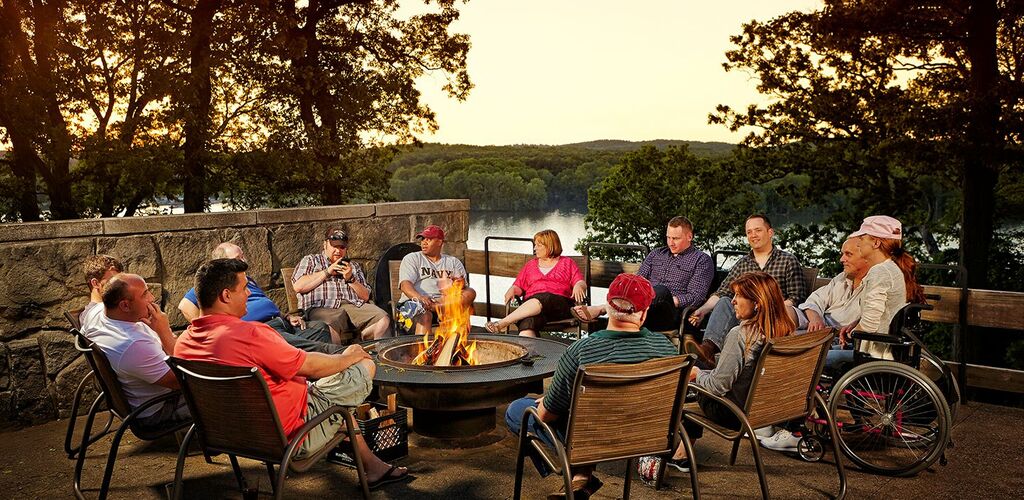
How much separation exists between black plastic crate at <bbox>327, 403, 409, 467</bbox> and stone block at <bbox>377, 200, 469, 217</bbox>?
10.9 feet

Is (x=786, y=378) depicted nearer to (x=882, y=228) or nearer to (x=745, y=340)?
(x=745, y=340)

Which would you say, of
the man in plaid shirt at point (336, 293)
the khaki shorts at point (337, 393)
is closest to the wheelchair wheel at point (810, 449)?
the khaki shorts at point (337, 393)

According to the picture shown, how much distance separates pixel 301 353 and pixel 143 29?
805cm

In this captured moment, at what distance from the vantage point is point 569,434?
3.23m

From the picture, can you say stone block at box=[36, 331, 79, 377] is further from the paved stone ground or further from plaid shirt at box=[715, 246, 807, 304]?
plaid shirt at box=[715, 246, 807, 304]

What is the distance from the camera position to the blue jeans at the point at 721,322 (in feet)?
18.1

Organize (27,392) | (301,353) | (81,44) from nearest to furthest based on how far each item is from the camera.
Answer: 1. (301,353)
2. (27,392)
3. (81,44)

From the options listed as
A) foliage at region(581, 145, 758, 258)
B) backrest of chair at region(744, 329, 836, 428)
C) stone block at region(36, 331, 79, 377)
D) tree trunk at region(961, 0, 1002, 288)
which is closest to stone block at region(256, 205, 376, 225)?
stone block at region(36, 331, 79, 377)

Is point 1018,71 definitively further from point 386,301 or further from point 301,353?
point 301,353

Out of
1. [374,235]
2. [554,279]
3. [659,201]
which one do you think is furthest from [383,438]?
[659,201]

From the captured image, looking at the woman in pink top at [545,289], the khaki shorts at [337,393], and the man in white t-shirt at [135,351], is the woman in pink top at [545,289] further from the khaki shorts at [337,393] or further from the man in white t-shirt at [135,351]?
the man in white t-shirt at [135,351]

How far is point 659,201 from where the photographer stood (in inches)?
789

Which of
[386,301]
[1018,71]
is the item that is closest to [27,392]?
[386,301]

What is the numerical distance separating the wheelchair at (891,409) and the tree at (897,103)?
823 centimetres
